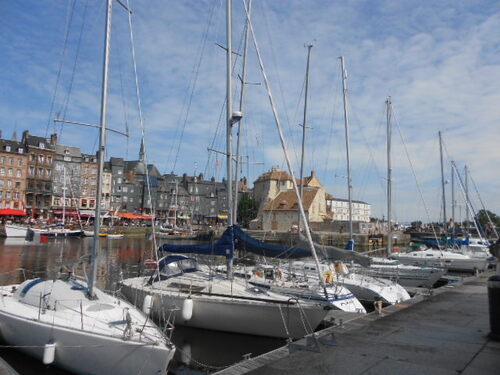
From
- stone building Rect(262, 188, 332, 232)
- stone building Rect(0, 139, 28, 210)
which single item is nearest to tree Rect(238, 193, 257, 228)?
stone building Rect(262, 188, 332, 232)

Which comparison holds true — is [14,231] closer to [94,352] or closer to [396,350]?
[94,352]

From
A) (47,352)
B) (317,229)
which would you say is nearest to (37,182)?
(317,229)

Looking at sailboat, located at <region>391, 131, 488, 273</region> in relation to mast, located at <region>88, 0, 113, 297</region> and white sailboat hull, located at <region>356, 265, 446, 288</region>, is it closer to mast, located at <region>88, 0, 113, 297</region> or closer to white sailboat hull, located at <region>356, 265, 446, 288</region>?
white sailboat hull, located at <region>356, 265, 446, 288</region>

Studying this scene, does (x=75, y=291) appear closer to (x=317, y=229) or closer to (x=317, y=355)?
(x=317, y=355)

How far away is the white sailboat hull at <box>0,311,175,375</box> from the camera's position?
9.09 meters

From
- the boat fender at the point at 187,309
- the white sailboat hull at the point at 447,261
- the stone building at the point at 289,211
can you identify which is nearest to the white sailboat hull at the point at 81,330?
the boat fender at the point at 187,309

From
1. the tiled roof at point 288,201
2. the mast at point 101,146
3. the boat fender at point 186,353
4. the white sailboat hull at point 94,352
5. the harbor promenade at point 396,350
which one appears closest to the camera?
the harbor promenade at point 396,350

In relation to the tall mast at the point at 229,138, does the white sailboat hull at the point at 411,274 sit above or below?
below

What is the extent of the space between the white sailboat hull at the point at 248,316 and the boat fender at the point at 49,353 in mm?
3571

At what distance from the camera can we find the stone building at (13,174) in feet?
261

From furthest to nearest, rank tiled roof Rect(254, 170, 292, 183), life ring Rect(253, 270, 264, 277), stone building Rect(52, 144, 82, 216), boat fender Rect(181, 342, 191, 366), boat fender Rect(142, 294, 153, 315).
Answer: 1. tiled roof Rect(254, 170, 292, 183)
2. stone building Rect(52, 144, 82, 216)
3. life ring Rect(253, 270, 264, 277)
4. boat fender Rect(142, 294, 153, 315)
5. boat fender Rect(181, 342, 191, 366)

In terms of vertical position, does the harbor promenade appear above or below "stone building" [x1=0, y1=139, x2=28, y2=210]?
below

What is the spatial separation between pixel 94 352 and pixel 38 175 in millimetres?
85942

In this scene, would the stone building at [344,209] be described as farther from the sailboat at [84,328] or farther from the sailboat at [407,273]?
the sailboat at [84,328]
